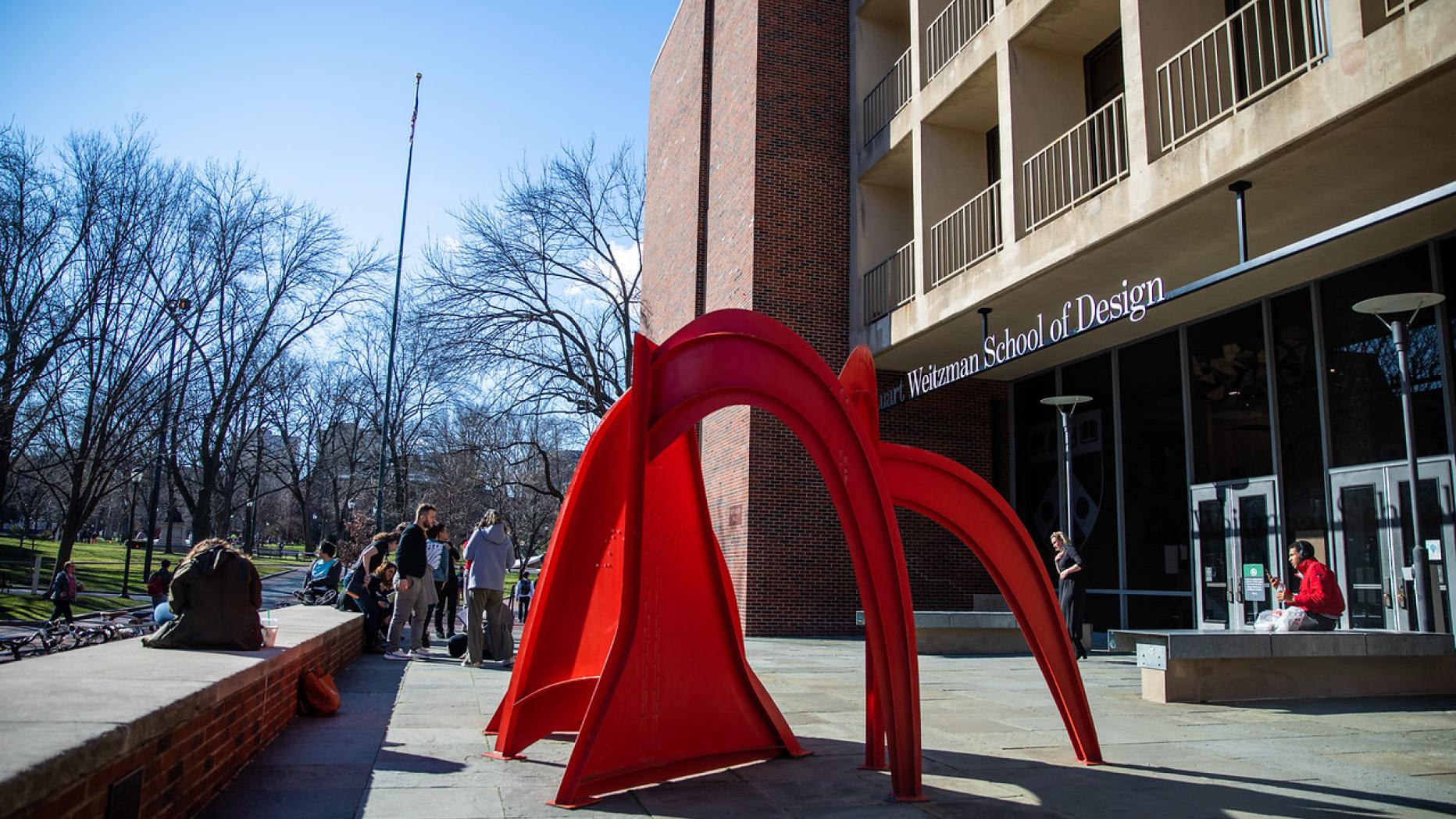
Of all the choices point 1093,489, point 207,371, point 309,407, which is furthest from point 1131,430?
point 309,407

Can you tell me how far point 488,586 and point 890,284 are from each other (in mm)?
9751

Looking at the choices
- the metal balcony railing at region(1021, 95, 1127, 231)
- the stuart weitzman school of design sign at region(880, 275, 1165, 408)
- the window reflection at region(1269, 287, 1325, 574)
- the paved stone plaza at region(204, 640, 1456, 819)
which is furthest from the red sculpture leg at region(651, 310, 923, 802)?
the window reflection at region(1269, 287, 1325, 574)

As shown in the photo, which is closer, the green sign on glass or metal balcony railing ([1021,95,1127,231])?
metal balcony railing ([1021,95,1127,231])

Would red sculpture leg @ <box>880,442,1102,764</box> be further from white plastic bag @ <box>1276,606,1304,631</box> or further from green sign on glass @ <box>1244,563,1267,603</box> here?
green sign on glass @ <box>1244,563,1267,603</box>

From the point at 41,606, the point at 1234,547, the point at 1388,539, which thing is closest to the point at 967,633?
the point at 1234,547

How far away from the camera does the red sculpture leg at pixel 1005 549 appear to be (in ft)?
20.1

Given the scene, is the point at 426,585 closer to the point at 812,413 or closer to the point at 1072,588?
the point at 1072,588

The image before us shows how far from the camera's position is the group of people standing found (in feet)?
35.2

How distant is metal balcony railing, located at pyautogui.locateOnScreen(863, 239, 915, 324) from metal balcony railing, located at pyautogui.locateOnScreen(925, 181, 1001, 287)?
612 mm

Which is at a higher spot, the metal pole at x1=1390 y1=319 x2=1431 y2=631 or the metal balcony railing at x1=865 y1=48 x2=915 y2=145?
the metal balcony railing at x1=865 y1=48 x2=915 y2=145

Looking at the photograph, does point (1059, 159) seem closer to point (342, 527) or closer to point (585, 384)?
point (585, 384)

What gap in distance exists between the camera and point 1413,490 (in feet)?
32.7

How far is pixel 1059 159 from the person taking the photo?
44.4ft

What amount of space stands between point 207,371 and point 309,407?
1562cm
